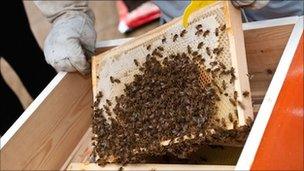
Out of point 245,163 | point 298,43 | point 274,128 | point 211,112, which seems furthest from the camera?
point 298,43

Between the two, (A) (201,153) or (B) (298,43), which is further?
(A) (201,153)

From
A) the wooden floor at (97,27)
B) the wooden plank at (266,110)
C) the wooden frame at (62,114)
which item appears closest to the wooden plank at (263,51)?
the wooden frame at (62,114)

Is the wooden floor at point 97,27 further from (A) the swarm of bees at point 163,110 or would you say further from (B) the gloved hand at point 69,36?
(A) the swarm of bees at point 163,110

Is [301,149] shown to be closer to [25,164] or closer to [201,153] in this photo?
[201,153]

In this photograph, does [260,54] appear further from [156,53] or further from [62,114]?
[62,114]

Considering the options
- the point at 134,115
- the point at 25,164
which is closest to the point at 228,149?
the point at 134,115

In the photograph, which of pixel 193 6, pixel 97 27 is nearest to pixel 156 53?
pixel 193 6

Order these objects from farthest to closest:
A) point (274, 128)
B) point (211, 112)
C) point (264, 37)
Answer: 1. point (264, 37)
2. point (211, 112)
3. point (274, 128)
